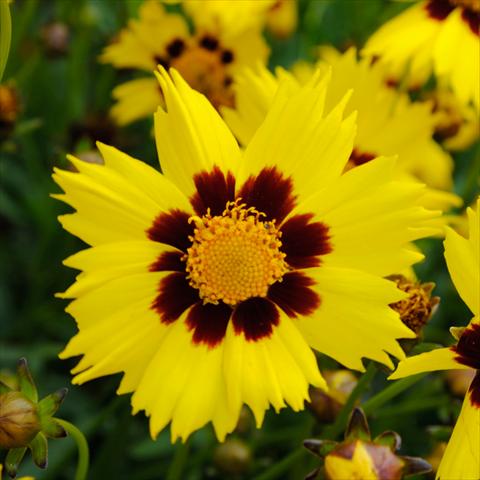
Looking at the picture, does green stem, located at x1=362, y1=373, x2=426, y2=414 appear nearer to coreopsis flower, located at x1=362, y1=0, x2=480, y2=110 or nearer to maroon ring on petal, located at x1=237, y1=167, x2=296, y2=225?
maroon ring on petal, located at x1=237, y1=167, x2=296, y2=225

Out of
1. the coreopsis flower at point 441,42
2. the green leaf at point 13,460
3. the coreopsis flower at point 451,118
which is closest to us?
the green leaf at point 13,460

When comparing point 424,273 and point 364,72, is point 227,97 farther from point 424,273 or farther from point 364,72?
point 424,273

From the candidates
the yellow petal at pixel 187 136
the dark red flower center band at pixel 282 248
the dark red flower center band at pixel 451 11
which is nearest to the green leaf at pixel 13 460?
the dark red flower center band at pixel 282 248

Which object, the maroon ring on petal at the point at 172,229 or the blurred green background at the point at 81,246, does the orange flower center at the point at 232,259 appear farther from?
the blurred green background at the point at 81,246

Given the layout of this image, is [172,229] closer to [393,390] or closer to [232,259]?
[232,259]

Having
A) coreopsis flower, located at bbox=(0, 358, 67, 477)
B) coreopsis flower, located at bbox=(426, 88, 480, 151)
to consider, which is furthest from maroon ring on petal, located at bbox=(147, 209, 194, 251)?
coreopsis flower, located at bbox=(426, 88, 480, 151)

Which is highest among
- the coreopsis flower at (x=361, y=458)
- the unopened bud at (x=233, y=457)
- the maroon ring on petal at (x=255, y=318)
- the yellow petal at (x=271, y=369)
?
the maroon ring on petal at (x=255, y=318)
